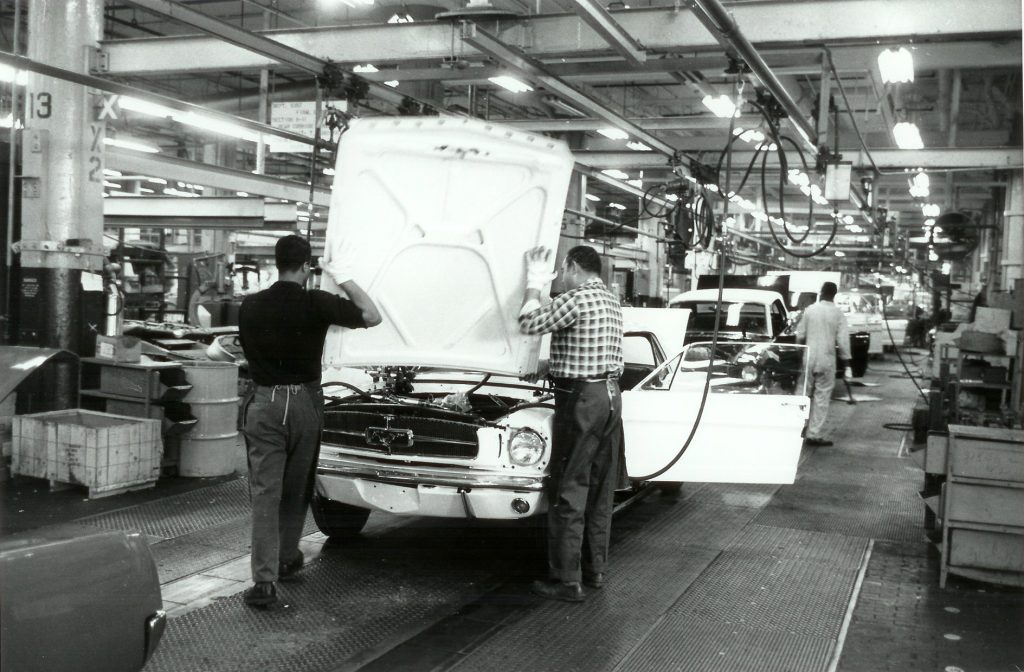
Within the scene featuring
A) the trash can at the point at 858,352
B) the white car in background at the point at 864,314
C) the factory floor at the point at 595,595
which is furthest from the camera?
the white car in background at the point at 864,314

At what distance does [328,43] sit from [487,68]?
1297 mm

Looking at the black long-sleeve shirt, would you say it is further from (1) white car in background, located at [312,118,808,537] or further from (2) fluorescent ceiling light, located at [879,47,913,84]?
(2) fluorescent ceiling light, located at [879,47,913,84]

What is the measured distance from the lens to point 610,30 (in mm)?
5414

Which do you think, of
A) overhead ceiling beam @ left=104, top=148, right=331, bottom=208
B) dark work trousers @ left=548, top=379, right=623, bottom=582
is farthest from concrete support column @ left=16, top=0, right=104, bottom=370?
dark work trousers @ left=548, top=379, right=623, bottom=582

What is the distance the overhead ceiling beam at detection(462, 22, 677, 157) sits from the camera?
5.68 meters

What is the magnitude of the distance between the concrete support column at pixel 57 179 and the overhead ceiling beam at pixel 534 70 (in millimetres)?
3402

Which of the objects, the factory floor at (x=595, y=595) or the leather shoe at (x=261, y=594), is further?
the leather shoe at (x=261, y=594)

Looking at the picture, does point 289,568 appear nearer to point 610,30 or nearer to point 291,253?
point 291,253

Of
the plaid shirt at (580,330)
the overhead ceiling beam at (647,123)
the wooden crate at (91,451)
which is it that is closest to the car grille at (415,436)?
the plaid shirt at (580,330)

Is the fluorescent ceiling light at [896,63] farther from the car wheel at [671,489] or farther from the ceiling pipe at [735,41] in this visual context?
the car wheel at [671,489]

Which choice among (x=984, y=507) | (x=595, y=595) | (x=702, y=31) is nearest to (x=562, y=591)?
(x=595, y=595)

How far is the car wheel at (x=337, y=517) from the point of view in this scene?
5.27 metres

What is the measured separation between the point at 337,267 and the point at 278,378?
65 cm

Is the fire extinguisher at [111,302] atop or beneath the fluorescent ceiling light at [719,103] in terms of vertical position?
beneath
